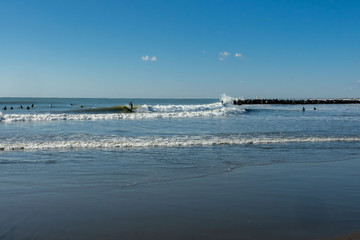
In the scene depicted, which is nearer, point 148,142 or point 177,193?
point 177,193

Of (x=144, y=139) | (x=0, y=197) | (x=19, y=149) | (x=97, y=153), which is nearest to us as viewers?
(x=0, y=197)

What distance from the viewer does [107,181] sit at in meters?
8.05

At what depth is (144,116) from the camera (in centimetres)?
3353

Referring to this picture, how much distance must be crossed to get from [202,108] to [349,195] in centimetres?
5593

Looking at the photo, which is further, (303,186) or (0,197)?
(303,186)

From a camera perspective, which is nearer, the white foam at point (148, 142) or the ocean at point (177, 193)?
the ocean at point (177, 193)

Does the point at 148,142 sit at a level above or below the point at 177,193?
above

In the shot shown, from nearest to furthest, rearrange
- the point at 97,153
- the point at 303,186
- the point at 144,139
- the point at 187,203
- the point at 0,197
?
the point at 187,203, the point at 0,197, the point at 303,186, the point at 97,153, the point at 144,139

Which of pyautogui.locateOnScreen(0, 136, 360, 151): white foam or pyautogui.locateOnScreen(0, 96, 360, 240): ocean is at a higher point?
pyautogui.locateOnScreen(0, 136, 360, 151): white foam

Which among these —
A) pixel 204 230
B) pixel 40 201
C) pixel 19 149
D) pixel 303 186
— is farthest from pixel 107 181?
pixel 19 149

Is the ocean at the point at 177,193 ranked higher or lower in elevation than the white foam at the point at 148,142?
lower

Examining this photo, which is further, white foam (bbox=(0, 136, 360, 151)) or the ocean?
white foam (bbox=(0, 136, 360, 151))

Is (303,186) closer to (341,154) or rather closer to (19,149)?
(341,154)

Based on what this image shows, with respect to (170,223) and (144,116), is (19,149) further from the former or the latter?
(144,116)
